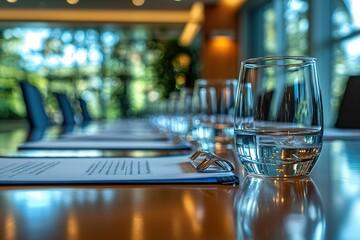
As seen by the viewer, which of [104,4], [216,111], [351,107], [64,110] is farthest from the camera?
[104,4]

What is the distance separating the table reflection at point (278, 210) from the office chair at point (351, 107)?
1.45 metres

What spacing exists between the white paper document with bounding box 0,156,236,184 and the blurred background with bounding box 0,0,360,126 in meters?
5.73

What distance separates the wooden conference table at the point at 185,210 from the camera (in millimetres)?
237

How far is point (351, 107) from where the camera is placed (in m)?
1.80

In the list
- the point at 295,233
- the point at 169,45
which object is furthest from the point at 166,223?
the point at 169,45

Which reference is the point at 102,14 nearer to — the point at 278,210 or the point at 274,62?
the point at 274,62

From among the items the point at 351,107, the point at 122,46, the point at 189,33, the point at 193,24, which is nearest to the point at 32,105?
the point at 351,107

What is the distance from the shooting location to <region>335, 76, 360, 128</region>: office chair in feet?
5.81

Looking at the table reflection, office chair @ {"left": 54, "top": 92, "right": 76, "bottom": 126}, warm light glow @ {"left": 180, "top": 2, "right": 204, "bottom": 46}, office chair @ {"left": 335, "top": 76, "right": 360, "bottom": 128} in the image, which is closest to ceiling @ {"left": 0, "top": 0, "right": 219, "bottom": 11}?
warm light glow @ {"left": 180, "top": 2, "right": 204, "bottom": 46}

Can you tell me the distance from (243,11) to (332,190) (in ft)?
22.6

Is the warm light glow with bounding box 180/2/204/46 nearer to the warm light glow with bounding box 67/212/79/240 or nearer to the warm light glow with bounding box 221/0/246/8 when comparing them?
the warm light glow with bounding box 221/0/246/8

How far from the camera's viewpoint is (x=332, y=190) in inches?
15.1

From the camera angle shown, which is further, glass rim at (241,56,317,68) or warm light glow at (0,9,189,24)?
warm light glow at (0,9,189,24)

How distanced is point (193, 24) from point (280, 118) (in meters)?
8.04
